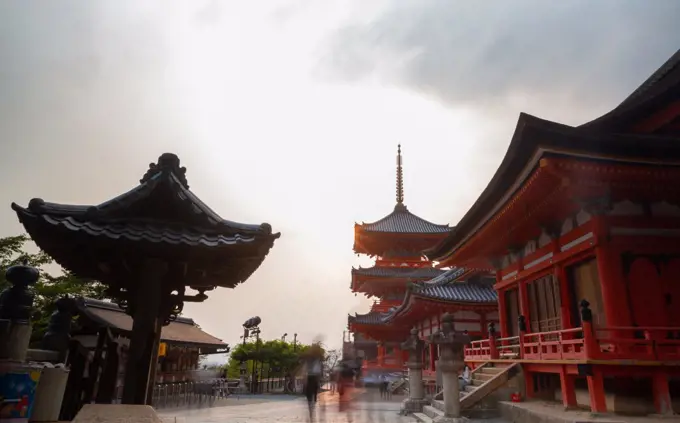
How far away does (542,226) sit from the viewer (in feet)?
37.2

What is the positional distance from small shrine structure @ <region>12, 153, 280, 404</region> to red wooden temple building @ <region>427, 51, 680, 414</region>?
5.91m

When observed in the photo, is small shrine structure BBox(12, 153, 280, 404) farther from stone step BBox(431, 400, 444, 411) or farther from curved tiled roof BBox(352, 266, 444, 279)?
curved tiled roof BBox(352, 266, 444, 279)

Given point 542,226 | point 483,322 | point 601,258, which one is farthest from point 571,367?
point 483,322

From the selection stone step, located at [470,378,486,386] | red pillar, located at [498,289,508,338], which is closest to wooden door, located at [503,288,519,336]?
red pillar, located at [498,289,508,338]

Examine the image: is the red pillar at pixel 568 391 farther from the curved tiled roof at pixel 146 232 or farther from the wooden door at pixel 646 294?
the curved tiled roof at pixel 146 232

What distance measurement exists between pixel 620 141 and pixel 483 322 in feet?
51.1

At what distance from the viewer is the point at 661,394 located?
26.2 ft

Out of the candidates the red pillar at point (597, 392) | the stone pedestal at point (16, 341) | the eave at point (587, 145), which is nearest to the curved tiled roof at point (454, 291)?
the red pillar at point (597, 392)

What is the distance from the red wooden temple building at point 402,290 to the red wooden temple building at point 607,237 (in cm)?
974

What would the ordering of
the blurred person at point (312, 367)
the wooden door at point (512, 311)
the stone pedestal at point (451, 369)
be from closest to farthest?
1. the stone pedestal at point (451, 369)
2. the blurred person at point (312, 367)
3. the wooden door at point (512, 311)

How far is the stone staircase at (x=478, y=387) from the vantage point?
11.2m

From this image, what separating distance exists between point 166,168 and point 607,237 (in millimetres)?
8674

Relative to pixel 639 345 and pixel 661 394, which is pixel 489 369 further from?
pixel 661 394

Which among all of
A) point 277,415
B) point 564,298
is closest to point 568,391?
point 564,298
